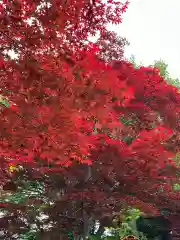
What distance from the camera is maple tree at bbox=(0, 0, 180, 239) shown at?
5.39 metres

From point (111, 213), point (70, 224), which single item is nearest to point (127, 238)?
point (111, 213)

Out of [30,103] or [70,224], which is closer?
[30,103]

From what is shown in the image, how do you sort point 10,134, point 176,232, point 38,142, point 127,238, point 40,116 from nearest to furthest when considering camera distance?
point 40,116
point 38,142
point 10,134
point 127,238
point 176,232

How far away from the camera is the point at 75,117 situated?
215 inches

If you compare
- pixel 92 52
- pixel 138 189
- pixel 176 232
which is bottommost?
pixel 176 232

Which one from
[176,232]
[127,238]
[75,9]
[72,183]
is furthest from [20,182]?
[75,9]

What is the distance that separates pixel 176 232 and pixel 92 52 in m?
8.29

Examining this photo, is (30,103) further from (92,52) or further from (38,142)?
(92,52)

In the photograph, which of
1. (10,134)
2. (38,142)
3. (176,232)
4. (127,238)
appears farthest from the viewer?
(176,232)

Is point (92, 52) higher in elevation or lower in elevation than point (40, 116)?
higher

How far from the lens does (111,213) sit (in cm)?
980

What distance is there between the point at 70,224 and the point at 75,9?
671 cm

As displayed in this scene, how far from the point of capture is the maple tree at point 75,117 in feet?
17.7

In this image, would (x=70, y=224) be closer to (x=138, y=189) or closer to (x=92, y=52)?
(x=138, y=189)
